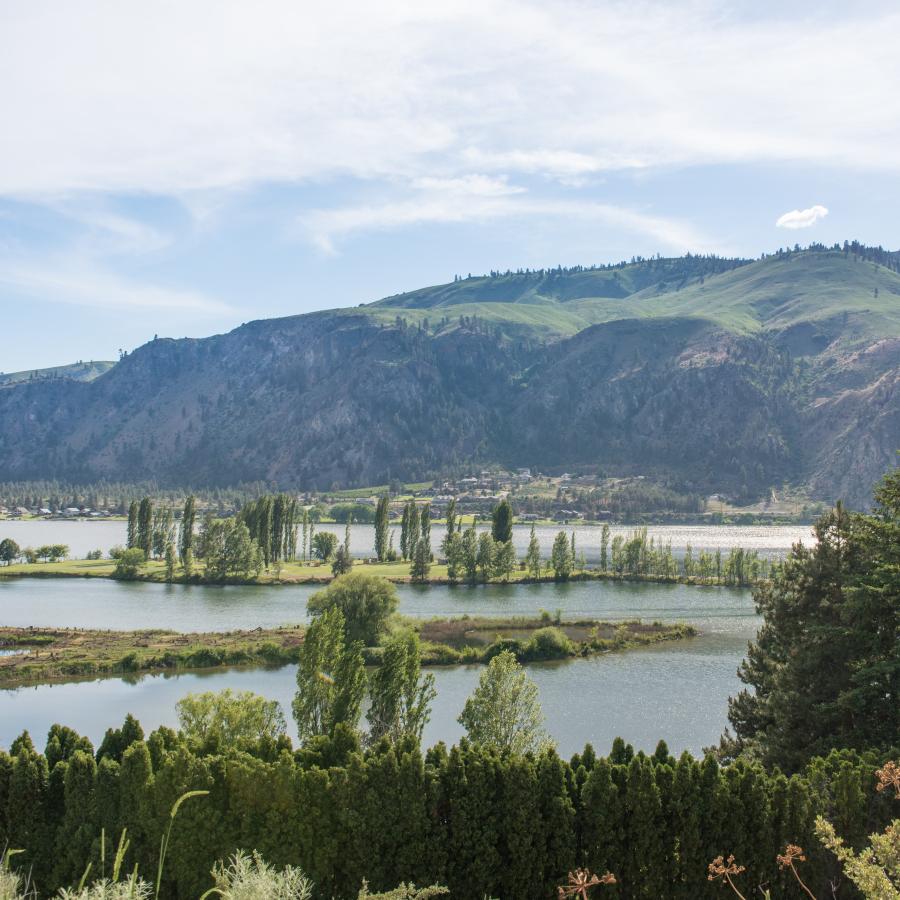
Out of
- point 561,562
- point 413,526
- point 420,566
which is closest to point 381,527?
point 413,526

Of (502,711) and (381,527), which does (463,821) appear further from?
(381,527)

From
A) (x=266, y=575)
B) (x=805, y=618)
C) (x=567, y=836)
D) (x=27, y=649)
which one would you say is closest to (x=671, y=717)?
(x=805, y=618)

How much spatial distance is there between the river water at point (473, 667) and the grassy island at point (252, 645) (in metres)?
2.51

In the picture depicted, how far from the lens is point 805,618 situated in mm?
38656

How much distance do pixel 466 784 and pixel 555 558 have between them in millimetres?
108497

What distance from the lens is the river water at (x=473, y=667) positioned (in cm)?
5684

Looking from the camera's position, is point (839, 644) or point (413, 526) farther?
point (413, 526)

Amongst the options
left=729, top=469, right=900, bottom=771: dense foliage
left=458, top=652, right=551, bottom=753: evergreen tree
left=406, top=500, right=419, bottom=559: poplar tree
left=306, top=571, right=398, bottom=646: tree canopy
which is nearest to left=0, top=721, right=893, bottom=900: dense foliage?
left=729, top=469, right=900, bottom=771: dense foliage

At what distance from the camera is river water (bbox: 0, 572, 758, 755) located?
5684 cm

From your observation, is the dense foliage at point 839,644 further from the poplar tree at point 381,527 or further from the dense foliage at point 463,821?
the poplar tree at point 381,527

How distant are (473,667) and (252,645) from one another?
20084 mm

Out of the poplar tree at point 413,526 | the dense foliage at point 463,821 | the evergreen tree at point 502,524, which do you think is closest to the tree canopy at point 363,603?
the dense foliage at point 463,821

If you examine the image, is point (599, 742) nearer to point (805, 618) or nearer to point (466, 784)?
point (805, 618)

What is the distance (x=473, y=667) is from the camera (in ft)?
250
